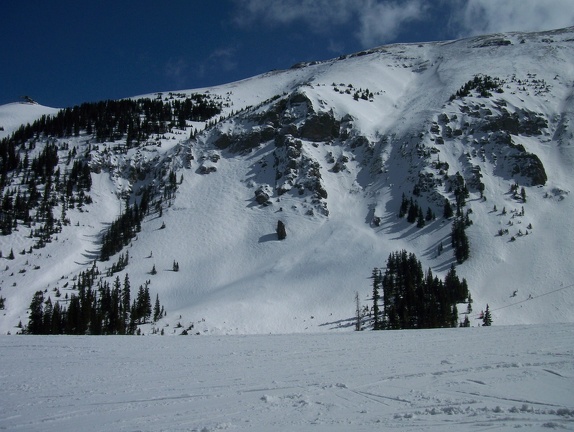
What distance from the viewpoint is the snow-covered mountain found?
225ft

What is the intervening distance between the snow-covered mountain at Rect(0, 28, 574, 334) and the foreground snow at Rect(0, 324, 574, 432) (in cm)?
4069

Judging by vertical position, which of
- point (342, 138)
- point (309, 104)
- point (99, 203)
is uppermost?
point (309, 104)

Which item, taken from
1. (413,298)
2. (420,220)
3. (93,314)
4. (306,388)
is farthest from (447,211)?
(306,388)

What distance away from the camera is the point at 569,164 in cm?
9850

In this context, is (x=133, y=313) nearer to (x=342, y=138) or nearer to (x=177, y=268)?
(x=177, y=268)

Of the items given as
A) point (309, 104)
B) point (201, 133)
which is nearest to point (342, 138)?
point (309, 104)

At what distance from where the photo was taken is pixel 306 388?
11938 mm

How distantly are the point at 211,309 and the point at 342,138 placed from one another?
76.5 meters

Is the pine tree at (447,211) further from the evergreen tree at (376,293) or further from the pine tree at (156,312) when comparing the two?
the pine tree at (156,312)

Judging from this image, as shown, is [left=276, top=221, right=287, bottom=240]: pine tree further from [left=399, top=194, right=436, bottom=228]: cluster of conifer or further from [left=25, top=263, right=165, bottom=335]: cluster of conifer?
[left=25, top=263, right=165, bottom=335]: cluster of conifer

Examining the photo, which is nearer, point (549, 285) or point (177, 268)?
point (549, 285)

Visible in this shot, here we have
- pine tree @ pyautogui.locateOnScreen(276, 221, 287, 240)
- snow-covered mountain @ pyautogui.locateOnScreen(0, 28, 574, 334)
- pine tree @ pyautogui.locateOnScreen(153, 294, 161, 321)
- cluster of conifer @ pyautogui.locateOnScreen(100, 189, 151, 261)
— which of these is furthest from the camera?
pine tree @ pyautogui.locateOnScreen(276, 221, 287, 240)

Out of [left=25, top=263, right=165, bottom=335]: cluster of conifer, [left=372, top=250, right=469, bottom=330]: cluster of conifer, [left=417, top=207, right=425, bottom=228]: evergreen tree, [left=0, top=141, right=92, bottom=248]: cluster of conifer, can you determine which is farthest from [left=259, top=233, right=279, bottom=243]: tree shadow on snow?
[left=0, top=141, right=92, bottom=248]: cluster of conifer

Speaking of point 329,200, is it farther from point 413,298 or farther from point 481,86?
point 481,86
